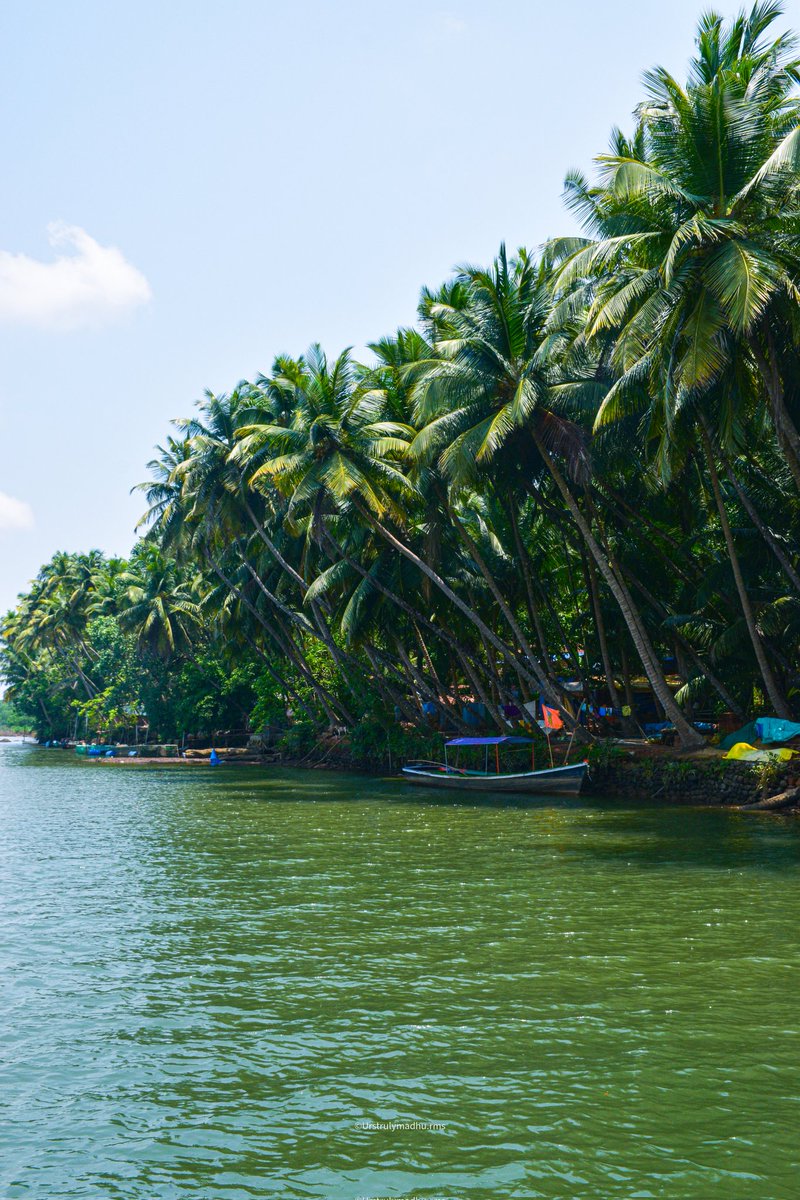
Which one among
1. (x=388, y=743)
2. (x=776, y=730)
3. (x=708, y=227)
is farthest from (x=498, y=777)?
(x=708, y=227)

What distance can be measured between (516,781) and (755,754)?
313 inches

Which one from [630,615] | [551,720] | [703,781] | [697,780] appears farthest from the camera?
[551,720]

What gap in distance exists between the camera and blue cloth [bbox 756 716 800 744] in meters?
22.6

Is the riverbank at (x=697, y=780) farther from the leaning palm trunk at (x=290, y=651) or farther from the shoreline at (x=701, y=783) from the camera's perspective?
the leaning palm trunk at (x=290, y=651)

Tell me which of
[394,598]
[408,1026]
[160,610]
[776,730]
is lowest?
[408,1026]

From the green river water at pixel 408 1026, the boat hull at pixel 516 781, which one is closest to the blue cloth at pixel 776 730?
the boat hull at pixel 516 781

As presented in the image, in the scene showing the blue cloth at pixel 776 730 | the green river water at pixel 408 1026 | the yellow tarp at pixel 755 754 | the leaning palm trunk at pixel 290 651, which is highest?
the leaning palm trunk at pixel 290 651

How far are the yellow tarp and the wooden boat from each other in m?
4.44

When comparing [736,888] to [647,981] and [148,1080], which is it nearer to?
[647,981]

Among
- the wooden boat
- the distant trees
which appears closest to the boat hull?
the wooden boat

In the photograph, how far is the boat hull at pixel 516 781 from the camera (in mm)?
26875

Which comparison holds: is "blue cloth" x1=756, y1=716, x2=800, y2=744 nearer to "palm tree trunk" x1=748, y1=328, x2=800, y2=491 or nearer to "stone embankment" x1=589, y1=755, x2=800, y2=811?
"stone embankment" x1=589, y1=755, x2=800, y2=811

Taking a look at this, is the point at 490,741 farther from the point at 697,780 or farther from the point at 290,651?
the point at 290,651

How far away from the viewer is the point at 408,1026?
26.9 ft
